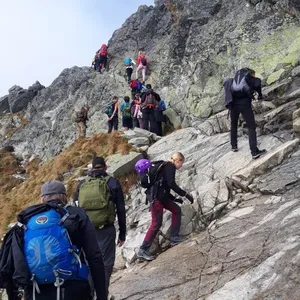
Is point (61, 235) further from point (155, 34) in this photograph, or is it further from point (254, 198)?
point (155, 34)

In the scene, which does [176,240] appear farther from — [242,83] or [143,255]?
[242,83]

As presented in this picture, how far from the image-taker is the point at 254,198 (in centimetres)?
995

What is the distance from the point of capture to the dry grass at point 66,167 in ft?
61.7

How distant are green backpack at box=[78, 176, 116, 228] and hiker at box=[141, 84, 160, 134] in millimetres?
13620

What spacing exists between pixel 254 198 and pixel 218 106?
10967 mm

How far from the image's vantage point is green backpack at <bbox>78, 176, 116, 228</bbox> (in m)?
7.48

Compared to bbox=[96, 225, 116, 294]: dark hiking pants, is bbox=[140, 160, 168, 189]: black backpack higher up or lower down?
higher up

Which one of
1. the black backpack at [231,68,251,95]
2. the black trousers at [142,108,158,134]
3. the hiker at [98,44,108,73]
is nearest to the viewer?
the black backpack at [231,68,251,95]

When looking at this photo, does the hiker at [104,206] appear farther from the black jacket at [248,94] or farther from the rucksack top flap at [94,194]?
the black jacket at [248,94]

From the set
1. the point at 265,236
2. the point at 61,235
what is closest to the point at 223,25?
the point at 265,236

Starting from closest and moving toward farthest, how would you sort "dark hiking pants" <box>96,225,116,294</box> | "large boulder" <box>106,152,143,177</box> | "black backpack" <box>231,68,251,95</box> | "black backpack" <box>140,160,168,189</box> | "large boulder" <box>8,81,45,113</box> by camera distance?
"dark hiking pants" <box>96,225,116,294</box> → "black backpack" <box>140,160,168,189</box> → "black backpack" <box>231,68,251,95</box> → "large boulder" <box>106,152,143,177</box> → "large boulder" <box>8,81,45,113</box>

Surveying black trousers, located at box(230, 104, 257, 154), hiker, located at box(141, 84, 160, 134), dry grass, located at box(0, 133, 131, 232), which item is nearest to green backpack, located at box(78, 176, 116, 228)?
black trousers, located at box(230, 104, 257, 154)

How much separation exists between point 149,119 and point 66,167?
15.4ft

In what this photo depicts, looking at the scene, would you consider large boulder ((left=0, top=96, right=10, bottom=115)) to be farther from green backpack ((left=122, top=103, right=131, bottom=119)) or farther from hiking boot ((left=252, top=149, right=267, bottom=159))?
hiking boot ((left=252, top=149, right=267, bottom=159))
